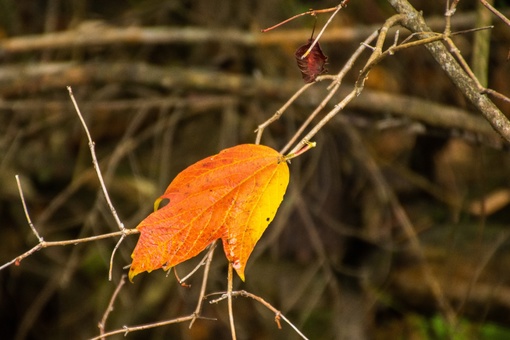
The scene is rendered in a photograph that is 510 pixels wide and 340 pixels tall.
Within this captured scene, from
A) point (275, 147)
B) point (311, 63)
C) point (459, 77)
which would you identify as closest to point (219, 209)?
point (311, 63)

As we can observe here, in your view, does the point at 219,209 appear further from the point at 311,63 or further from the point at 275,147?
the point at 275,147

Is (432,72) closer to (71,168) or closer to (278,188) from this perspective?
(71,168)

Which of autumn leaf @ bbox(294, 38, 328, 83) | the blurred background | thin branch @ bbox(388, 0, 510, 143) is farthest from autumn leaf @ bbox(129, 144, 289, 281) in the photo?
the blurred background

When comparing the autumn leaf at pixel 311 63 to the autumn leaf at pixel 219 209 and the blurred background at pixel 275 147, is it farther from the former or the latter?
the blurred background at pixel 275 147

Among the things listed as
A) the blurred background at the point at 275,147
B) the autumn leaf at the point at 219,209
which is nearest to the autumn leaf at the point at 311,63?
the autumn leaf at the point at 219,209

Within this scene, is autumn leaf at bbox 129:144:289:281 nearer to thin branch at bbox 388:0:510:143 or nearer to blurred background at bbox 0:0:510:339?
thin branch at bbox 388:0:510:143
